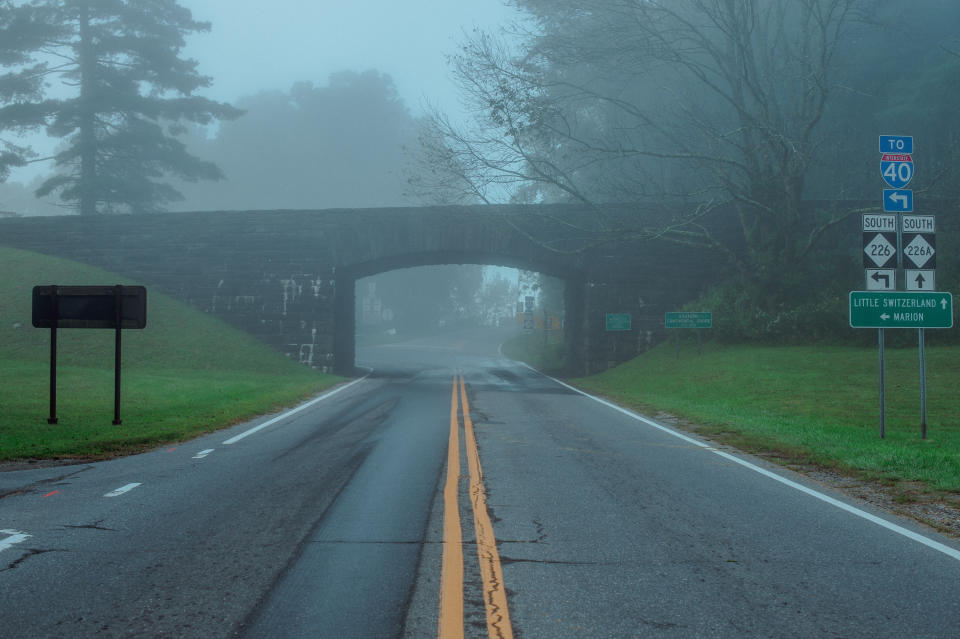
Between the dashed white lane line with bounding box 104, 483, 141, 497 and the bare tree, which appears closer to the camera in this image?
the dashed white lane line with bounding box 104, 483, 141, 497

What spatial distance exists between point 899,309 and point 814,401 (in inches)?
212

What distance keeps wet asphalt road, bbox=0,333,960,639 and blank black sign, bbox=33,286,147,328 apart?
14.1 feet

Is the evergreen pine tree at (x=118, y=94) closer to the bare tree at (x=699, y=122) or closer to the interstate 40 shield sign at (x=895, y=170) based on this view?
the bare tree at (x=699, y=122)

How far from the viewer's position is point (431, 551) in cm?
571

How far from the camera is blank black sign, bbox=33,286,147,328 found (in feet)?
44.1

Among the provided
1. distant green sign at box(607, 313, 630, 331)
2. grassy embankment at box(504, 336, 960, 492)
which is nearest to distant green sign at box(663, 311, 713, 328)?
grassy embankment at box(504, 336, 960, 492)

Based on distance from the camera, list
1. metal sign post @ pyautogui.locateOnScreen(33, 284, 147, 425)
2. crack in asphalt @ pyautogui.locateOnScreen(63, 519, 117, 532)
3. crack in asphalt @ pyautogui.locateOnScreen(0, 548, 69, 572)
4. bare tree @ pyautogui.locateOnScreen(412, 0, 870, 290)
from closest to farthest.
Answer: crack in asphalt @ pyautogui.locateOnScreen(0, 548, 69, 572), crack in asphalt @ pyautogui.locateOnScreen(63, 519, 117, 532), metal sign post @ pyautogui.locateOnScreen(33, 284, 147, 425), bare tree @ pyautogui.locateOnScreen(412, 0, 870, 290)

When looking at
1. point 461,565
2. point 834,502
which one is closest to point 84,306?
point 461,565

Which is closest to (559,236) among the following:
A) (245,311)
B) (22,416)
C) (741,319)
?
(741,319)

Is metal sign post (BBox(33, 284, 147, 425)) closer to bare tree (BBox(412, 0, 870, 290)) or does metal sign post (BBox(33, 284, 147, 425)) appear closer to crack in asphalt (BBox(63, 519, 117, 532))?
crack in asphalt (BBox(63, 519, 117, 532))

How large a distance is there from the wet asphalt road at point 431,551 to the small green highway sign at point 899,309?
11.5 ft

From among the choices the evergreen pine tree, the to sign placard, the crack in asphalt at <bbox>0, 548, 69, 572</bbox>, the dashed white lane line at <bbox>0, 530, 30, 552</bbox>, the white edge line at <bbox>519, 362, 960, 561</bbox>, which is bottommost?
the white edge line at <bbox>519, 362, 960, 561</bbox>

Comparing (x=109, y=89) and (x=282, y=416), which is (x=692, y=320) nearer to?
(x=282, y=416)

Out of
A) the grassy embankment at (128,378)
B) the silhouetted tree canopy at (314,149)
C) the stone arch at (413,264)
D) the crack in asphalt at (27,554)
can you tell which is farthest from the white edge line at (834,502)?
the silhouetted tree canopy at (314,149)
